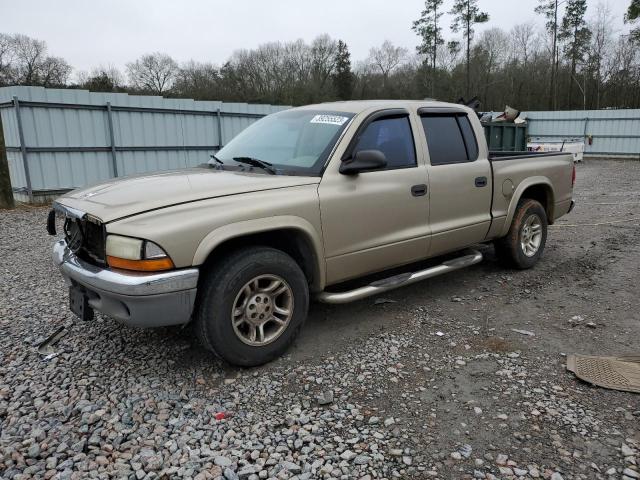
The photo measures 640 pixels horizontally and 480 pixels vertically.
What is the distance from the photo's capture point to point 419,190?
4141 mm

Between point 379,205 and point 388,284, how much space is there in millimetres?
672

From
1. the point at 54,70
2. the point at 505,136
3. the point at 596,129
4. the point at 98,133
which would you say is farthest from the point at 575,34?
the point at 54,70

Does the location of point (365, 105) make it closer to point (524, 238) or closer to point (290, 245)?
point (290, 245)

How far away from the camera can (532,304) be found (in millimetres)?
4602

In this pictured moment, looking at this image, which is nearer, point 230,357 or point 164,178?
point 230,357

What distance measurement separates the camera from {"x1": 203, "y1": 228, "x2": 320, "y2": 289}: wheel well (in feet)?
10.7

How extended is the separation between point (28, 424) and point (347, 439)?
1863 millimetres

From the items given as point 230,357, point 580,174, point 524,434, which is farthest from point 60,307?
point 580,174

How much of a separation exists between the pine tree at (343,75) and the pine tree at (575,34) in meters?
20.9

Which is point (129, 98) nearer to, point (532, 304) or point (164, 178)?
point (164, 178)

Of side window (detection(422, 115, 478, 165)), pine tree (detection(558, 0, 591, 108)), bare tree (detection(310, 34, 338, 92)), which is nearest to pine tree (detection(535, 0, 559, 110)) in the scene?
pine tree (detection(558, 0, 591, 108))

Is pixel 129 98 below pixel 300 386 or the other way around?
the other way around

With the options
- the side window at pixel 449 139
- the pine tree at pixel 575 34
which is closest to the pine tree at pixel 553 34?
the pine tree at pixel 575 34

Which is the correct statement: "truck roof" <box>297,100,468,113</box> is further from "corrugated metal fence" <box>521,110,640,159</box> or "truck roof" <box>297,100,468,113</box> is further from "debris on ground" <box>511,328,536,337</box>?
"corrugated metal fence" <box>521,110,640,159</box>
